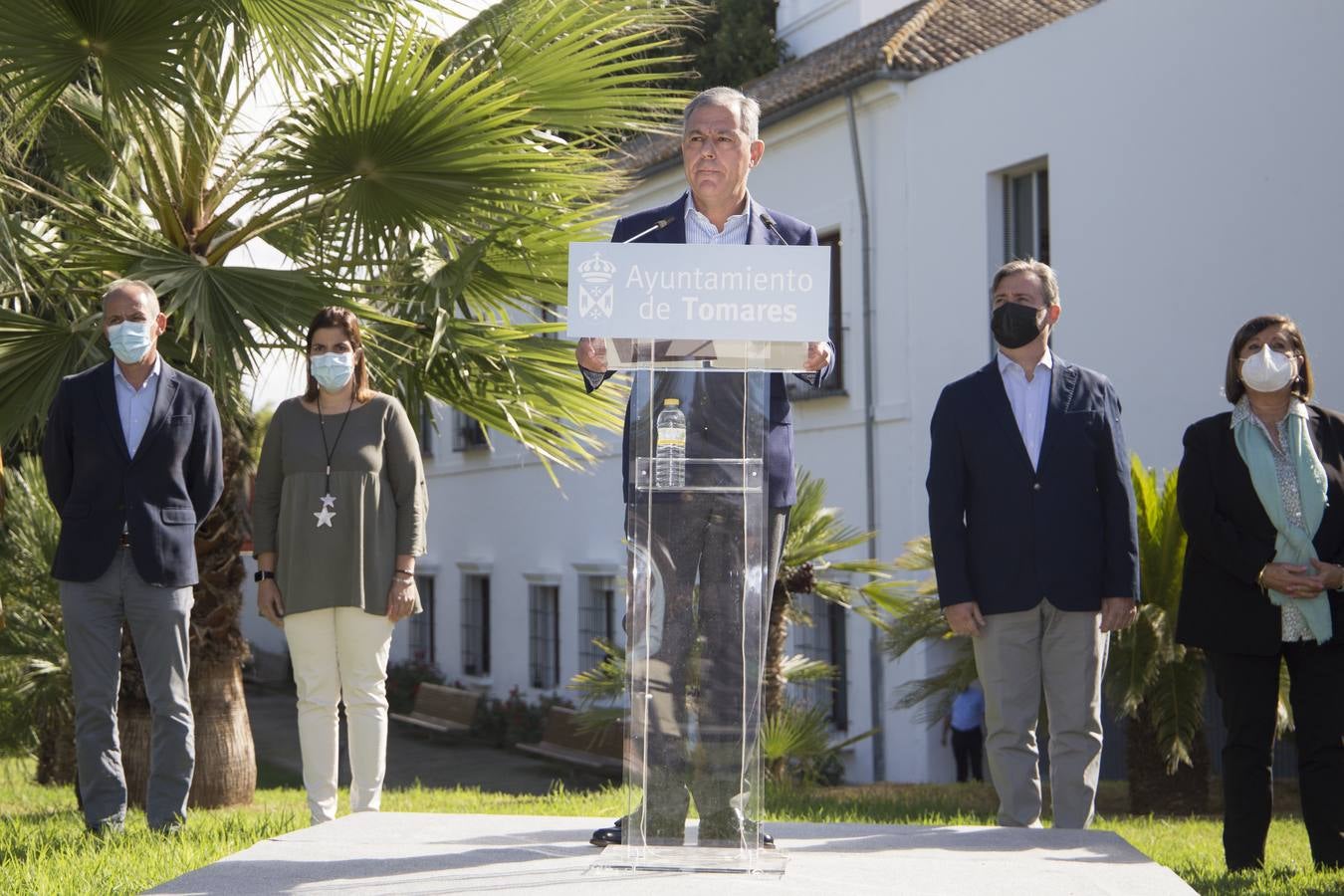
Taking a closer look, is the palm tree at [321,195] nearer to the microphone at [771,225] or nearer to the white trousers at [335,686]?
the white trousers at [335,686]

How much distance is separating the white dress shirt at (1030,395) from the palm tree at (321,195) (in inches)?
112

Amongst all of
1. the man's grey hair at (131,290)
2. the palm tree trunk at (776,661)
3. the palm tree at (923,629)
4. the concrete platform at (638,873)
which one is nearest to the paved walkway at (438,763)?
the palm tree trunk at (776,661)

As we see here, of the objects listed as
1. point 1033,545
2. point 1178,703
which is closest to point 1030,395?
point 1033,545

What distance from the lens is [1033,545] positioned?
535 cm

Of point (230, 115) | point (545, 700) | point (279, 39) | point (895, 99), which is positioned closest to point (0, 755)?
point (230, 115)

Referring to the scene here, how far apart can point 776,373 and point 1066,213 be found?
11134mm

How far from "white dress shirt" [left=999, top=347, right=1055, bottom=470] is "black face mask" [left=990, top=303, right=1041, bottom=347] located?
4.9 inches

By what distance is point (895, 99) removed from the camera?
687 inches

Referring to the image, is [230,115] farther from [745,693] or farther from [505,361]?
[745,693]

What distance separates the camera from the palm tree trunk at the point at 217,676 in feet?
29.7

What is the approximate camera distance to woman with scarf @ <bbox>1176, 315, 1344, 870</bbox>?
5.35m

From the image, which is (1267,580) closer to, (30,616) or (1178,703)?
(1178,703)

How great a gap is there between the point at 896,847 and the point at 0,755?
8691 millimetres

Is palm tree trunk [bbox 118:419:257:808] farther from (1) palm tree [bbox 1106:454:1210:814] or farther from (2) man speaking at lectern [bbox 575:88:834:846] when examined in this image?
(2) man speaking at lectern [bbox 575:88:834:846]
